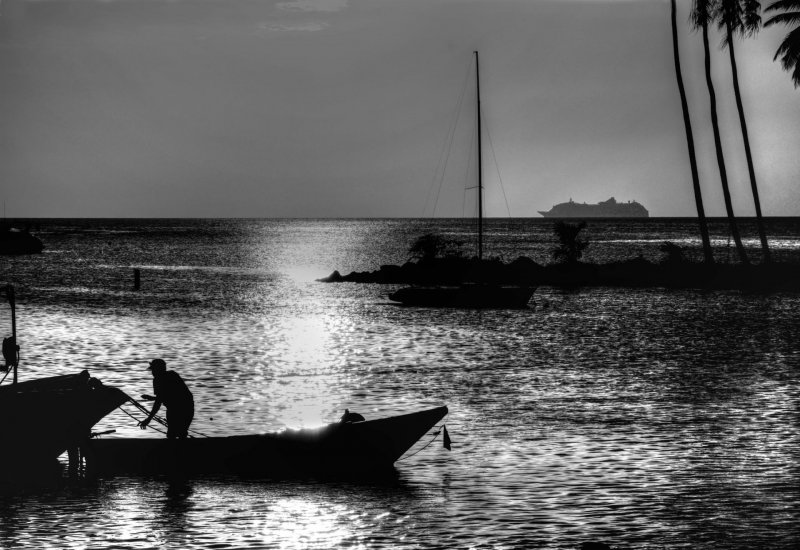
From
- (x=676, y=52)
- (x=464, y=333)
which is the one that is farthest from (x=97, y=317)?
(x=676, y=52)

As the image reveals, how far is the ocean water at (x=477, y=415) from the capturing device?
19.0m

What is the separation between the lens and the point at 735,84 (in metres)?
77.9

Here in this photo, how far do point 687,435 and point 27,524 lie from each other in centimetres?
→ 1581

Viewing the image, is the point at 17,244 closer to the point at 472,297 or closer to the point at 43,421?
the point at 472,297

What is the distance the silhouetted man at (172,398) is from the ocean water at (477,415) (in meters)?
1.36

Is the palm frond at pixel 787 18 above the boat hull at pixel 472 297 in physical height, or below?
above

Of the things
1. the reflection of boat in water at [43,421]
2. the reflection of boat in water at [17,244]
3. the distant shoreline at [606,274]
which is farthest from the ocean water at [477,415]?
the reflection of boat in water at [17,244]

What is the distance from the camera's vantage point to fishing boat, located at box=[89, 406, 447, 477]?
2298 cm

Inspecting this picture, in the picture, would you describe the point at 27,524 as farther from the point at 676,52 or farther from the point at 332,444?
the point at 676,52

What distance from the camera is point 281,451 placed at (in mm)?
23047

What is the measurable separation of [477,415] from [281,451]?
30.0 ft

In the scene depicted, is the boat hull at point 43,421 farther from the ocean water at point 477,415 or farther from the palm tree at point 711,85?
the palm tree at point 711,85

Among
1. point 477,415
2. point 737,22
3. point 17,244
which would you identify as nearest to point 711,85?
point 737,22

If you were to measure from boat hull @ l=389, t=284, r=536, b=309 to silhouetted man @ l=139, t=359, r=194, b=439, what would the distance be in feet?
168
